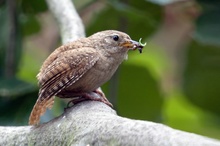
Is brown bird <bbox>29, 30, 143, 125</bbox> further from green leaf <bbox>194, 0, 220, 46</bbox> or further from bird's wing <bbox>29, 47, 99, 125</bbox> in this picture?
green leaf <bbox>194, 0, 220, 46</bbox>

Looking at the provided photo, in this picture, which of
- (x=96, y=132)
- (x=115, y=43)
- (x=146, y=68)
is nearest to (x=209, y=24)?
(x=146, y=68)

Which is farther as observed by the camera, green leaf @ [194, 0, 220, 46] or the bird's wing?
green leaf @ [194, 0, 220, 46]

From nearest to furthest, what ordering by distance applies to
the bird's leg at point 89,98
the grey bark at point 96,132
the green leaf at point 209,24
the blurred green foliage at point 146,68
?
the grey bark at point 96,132 → the bird's leg at point 89,98 → the green leaf at point 209,24 → the blurred green foliage at point 146,68

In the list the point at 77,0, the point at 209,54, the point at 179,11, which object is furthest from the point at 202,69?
the point at 77,0

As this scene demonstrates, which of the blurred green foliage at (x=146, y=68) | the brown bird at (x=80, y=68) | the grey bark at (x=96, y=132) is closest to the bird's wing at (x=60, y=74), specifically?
the brown bird at (x=80, y=68)

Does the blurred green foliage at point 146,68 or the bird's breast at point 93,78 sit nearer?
the bird's breast at point 93,78

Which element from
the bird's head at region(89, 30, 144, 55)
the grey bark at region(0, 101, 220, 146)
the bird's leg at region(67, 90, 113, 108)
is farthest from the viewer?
the bird's head at region(89, 30, 144, 55)

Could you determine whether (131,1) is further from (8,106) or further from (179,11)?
(8,106)

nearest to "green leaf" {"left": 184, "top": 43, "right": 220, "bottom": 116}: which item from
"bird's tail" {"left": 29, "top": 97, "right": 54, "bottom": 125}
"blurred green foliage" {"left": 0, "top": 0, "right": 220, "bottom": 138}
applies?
"blurred green foliage" {"left": 0, "top": 0, "right": 220, "bottom": 138}

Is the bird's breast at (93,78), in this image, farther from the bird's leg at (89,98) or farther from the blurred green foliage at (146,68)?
the blurred green foliage at (146,68)
